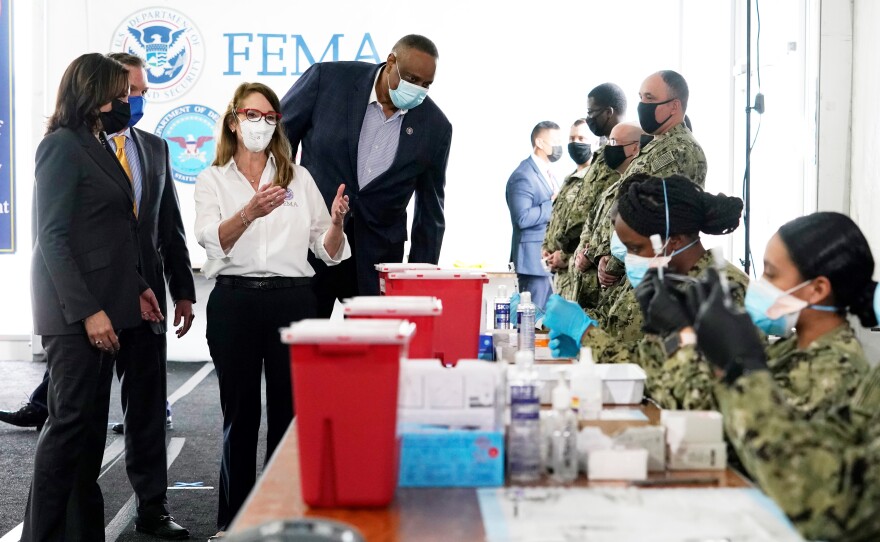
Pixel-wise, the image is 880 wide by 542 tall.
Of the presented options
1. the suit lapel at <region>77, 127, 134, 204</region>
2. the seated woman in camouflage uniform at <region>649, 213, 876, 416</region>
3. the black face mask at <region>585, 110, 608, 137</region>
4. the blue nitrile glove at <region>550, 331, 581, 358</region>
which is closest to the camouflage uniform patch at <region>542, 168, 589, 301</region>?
the black face mask at <region>585, 110, 608, 137</region>

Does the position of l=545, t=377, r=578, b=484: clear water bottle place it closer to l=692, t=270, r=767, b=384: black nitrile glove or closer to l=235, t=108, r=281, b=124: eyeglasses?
l=692, t=270, r=767, b=384: black nitrile glove

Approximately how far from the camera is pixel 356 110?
11.7 ft

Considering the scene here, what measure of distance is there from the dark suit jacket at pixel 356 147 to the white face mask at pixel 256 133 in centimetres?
45

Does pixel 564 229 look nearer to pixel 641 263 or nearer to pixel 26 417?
pixel 641 263

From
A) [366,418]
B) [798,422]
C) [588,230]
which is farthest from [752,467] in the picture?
[588,230]

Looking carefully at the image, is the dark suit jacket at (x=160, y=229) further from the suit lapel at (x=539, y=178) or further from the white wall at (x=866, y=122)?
the suit lapel at (x=539, y=178)

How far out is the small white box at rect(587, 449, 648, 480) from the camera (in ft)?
5.52

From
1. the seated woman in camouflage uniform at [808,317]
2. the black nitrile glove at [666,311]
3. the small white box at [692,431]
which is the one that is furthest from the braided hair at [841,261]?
the small white box at [692,431]

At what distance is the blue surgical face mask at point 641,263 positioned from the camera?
2699 mm

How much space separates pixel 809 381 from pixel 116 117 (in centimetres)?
218

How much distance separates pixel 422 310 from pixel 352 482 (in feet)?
2.75

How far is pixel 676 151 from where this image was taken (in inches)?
146

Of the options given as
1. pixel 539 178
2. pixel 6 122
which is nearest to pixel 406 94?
pixel 539 178

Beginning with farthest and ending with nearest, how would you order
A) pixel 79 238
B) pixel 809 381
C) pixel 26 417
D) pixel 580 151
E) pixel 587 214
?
pixel 580 151 < pixel 26 417 < pixel 587 214 < pixel 79 238 < pixel 809 381
